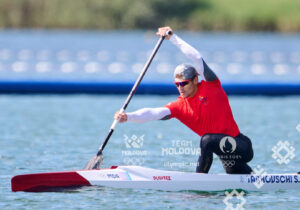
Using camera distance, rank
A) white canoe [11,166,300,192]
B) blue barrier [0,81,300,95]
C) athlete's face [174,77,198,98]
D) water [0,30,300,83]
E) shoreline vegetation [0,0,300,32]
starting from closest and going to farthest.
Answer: athlete's face [174,77,198,98] → white canoe [11,166,300,192] → blue barrier [0,81,300,95] → water [0,30,300,83] → shoreline vegetation [0,0,300,32]

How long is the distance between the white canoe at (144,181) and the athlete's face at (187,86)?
773mm

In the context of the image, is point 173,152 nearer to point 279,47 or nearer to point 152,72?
point 152,72

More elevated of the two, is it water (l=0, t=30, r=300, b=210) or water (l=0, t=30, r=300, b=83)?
water (l=0, t=30, r=300, b=83)

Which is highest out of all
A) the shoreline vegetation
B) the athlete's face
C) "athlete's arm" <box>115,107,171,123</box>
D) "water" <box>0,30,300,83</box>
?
the shoreline vegetation

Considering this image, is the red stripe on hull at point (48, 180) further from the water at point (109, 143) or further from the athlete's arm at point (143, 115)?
the athlete's arm at point (143, 115)

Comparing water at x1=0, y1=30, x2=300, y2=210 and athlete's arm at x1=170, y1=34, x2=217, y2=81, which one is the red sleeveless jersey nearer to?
athlete's arm at x1=170, y1=34, x2=217, y2=81

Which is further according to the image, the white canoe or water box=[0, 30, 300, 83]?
water box=[0, 30, 300, 83]

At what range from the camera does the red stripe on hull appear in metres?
7.38

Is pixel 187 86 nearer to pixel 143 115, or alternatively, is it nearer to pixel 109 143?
pixel 143 115

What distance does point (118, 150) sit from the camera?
10.4m

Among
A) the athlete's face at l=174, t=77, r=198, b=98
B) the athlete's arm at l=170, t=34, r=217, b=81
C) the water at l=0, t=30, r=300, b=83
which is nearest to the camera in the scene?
the athlete's arm at l=170, t=34, r=217, b=81

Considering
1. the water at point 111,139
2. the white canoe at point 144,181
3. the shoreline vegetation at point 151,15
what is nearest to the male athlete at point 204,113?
the white canoe at point 144,181

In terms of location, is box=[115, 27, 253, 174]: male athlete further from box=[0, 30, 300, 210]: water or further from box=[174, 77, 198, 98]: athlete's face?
box=[0, 30, 300, 210]: water

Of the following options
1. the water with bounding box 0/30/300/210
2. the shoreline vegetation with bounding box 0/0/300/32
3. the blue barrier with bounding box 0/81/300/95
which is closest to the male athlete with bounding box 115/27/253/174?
the water with bounding box 0/30/300/210
